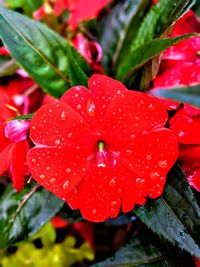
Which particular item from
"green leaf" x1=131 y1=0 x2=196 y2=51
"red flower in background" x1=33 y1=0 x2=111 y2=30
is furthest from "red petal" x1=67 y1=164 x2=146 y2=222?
"red flower in background" x1=33 y1=0 x2=111 y2=30

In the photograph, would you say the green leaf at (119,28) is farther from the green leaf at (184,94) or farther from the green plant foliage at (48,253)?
the green leaf at (184,94)

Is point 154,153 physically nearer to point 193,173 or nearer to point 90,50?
point 193,173

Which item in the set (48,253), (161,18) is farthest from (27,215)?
(161,18)

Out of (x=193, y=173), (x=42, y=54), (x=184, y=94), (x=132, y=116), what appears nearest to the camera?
(x=184, y=94)

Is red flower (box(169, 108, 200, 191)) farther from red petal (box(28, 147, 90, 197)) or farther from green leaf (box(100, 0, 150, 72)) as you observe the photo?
green leaf (box(100, 0, 150, 72))

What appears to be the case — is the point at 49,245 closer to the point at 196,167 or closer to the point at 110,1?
the point at 196,167

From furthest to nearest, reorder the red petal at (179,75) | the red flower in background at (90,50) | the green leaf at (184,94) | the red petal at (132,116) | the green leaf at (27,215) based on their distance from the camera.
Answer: the red flower in background at (90,50)
the green leaf at (27,215)
the red petal at (179,75)
the red petal at (132,116)
the green leaf at (184,94)

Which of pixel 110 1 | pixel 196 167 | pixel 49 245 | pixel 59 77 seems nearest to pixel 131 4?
pixel 110 1

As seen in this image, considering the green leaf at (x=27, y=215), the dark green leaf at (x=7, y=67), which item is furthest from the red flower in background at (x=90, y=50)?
the green leaf at (x=27, y=215)
